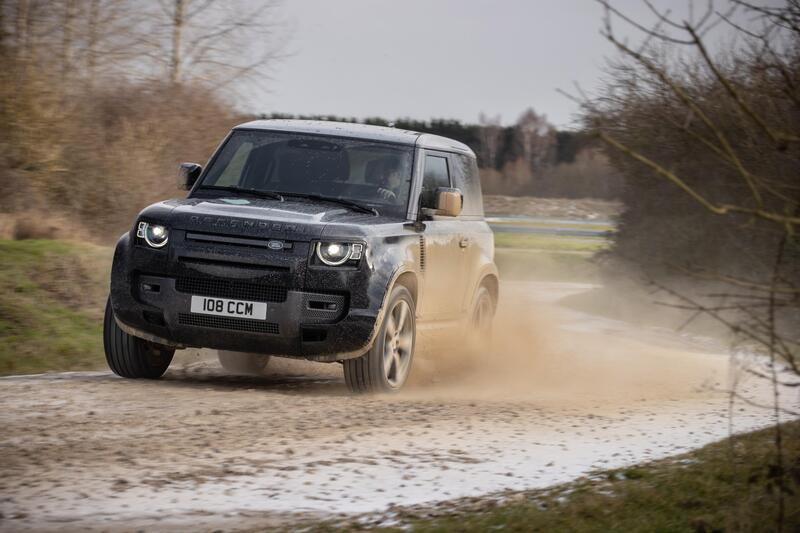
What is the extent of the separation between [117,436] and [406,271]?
3.08 meters

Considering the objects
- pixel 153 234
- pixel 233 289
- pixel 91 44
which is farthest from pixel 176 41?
pixel 233 289

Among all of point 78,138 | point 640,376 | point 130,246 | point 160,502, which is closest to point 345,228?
point 130,246

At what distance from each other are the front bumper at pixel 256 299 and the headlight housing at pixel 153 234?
0.07 metres

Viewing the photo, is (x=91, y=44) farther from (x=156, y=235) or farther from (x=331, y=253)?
(x=331, y=253)

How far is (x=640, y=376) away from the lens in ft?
41.0

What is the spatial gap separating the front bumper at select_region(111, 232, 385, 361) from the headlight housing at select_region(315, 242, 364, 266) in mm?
84

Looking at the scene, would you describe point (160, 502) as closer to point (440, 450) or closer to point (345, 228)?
point (440, 450)

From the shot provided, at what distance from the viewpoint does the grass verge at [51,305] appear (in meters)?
12.3

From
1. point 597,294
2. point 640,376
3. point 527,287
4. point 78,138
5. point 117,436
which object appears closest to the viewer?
point 117,436

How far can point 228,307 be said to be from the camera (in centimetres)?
906

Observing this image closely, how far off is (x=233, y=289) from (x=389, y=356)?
1.32m

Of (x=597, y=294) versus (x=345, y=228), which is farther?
(x=597, y=294)

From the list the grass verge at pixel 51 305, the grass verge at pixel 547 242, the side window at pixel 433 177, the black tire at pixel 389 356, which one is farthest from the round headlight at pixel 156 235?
the grass verge at pixel 547 242

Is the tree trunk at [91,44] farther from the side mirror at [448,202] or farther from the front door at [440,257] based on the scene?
the side mirror at [448,202]
